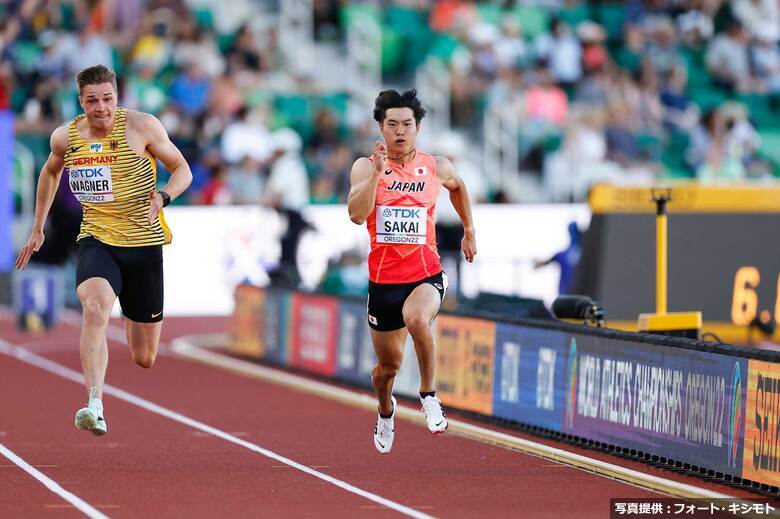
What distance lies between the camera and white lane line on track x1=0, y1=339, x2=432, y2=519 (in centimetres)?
999

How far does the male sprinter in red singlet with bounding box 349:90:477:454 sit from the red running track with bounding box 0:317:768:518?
71cm

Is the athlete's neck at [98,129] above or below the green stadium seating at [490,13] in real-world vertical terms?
below

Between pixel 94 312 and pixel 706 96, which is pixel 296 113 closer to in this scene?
pixel 706 96

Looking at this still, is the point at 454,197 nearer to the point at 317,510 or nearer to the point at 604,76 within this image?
the point at 317,510

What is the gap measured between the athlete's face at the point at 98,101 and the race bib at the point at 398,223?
1.81 meters

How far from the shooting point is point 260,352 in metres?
19.9

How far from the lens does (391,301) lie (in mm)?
11273

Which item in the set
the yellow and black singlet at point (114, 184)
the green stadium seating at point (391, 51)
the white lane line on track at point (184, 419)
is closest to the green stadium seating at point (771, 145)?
the green stadium seating at point (391, 51)

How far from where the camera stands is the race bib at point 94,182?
11008 mm

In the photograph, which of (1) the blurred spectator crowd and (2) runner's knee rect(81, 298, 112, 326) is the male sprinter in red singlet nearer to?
(2) runner's knee rect(81, 298, 112, 326)

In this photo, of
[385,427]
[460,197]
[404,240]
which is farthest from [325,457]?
[460,197]

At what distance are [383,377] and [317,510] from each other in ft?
6.73

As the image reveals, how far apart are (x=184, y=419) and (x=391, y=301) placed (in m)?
3.60

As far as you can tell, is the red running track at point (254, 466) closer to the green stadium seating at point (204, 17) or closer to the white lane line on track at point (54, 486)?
the white lane line on track at point (54, 486)
